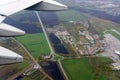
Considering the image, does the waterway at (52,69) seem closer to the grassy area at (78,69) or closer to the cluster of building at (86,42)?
the grassy area at (78,69)

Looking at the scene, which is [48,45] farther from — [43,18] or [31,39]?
[43,18]

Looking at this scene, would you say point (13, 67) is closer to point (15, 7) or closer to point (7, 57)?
point (15, 7)

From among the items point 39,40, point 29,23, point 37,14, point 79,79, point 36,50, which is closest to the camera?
point 79,79

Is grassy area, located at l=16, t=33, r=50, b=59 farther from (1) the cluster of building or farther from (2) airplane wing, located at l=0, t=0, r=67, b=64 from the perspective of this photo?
(2) airplane wing, located at l=0, t=0, r=67, b=64

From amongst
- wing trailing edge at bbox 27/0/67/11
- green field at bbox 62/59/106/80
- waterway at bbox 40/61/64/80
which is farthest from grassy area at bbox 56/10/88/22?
wing trailing edge at bbox 27/0/67/11

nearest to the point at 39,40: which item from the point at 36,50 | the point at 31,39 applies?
the point at 31,39

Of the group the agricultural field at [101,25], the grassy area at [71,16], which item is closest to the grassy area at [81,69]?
the agricultural field at [101,25]

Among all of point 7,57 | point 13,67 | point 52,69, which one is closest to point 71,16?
point 52,69
